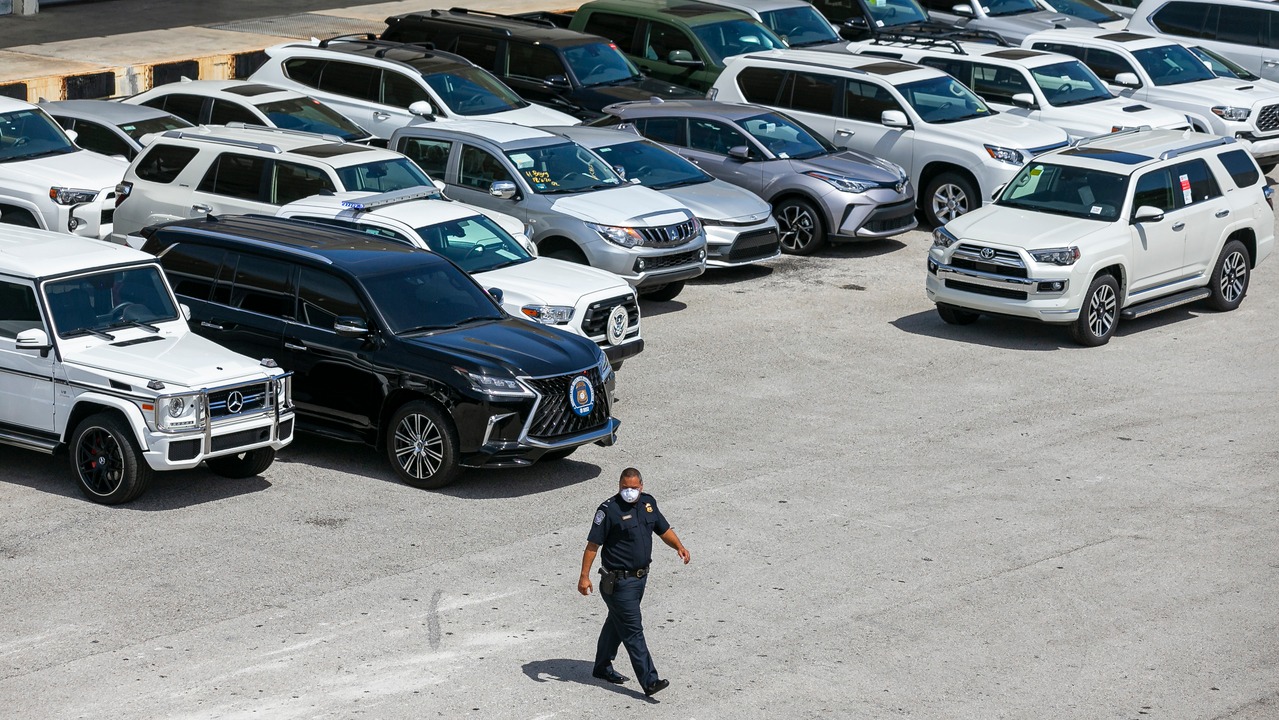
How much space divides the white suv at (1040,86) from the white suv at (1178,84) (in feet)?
3.35

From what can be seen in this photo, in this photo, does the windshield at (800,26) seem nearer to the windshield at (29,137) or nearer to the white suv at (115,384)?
the windshield at (29,137)

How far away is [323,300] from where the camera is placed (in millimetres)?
13227

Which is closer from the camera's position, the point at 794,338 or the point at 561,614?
the point at 561,614

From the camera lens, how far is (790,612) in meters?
10.5

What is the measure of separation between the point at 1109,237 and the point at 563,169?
5598 millimetres

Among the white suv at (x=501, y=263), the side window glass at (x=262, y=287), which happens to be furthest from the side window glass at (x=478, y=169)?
the side window glass at (x=262, y=287)

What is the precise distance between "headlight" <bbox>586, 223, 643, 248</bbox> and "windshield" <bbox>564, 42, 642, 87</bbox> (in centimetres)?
628

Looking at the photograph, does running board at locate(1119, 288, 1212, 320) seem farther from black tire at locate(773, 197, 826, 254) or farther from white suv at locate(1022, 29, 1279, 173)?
white suv at locate(1022, 29, 1279, 173)

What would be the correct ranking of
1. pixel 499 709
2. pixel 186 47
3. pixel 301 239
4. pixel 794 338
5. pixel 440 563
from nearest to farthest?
pixel 499 709
pixel 440 563
pixel 301 239
pixel 794 338
pixel 186 47

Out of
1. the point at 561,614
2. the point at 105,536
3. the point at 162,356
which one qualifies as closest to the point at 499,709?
the point at 561,614

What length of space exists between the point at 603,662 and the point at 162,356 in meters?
4.54

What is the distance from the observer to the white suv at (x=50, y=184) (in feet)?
59.7

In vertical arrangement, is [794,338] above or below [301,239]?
below

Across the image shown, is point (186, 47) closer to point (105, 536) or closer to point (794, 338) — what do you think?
point (794, 338)
